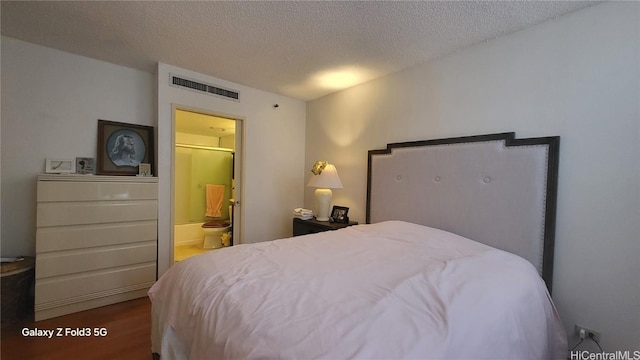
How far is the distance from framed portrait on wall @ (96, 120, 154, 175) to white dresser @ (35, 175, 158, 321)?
0.37 meters

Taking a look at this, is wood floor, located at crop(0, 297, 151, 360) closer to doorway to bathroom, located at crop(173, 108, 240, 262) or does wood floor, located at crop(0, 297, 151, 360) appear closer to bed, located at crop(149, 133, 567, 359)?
bed, located at crop(149, 133, 567, 359)

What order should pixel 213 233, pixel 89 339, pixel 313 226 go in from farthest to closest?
pixel 213 233
pixel 313 226
pixel 89 339

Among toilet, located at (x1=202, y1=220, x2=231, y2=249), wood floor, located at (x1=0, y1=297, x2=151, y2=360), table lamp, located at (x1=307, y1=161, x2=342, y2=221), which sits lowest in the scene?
wood floor, located at (x1=0, y1=297, x2=151, y2=360)

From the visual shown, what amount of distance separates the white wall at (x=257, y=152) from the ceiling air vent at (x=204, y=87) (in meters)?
0.05

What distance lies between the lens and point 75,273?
7.03 feet

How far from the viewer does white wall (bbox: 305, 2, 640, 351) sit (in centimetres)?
142

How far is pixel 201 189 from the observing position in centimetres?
481

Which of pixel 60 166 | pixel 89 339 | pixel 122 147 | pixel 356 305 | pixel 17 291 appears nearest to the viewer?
pixel 356 305

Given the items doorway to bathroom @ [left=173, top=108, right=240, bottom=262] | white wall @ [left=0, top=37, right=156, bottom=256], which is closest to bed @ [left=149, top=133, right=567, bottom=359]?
white wall @ [left=0, top=37, right=156, bottom=256]

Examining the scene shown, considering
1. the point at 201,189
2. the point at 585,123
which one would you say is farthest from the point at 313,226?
the point at 201,189

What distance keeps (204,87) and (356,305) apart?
2734 millimetres

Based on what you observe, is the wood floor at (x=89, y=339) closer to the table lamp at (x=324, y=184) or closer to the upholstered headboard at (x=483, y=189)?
the table lamp at (x=324, y=184)

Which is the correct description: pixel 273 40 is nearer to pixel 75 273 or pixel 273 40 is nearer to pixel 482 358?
pixel 482 358

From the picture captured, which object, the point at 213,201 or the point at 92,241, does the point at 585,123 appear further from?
the point at 213,201
